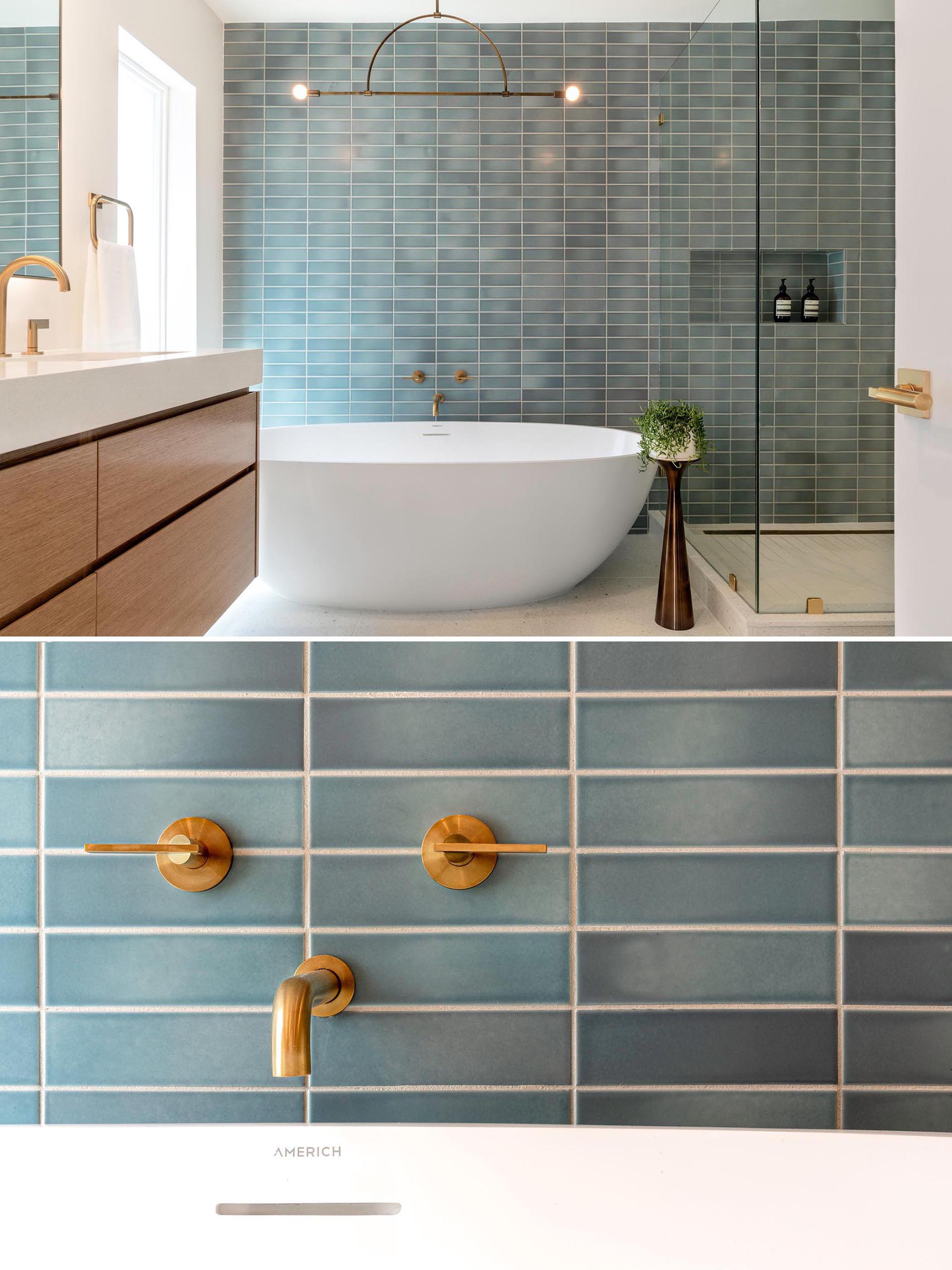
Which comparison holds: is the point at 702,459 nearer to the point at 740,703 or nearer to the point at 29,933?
the point at 740,703

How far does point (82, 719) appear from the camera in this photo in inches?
45.3

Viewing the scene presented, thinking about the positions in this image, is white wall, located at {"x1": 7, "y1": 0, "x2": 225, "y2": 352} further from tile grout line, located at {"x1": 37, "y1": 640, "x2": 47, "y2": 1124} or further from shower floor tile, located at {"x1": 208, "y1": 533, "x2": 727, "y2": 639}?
tile grout line, located at {"x1": 37, "y1": 640, "x2": 47, "y2": 1124}

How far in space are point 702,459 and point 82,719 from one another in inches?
27.4

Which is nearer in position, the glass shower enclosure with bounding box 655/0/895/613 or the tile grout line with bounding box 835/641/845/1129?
the glass shower enclosure with bounding box 655/0/895/613

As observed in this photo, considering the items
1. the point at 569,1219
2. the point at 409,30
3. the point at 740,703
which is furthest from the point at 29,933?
the point at 409,30

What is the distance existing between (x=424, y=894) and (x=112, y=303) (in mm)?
827

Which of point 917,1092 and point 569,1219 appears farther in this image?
point 917,1092

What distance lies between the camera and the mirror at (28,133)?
1409mm

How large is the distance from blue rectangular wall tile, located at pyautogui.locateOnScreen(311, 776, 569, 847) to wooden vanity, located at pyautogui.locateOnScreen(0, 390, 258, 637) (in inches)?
10.8

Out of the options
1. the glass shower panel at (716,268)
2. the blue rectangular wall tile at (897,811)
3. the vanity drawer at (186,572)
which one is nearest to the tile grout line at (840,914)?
the blue rectangular wall tile at (897,811)

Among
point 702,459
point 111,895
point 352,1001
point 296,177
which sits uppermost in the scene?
point 296,177

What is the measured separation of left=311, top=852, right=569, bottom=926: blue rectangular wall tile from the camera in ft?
3.82

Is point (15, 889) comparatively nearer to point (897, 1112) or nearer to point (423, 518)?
point (423, 518)

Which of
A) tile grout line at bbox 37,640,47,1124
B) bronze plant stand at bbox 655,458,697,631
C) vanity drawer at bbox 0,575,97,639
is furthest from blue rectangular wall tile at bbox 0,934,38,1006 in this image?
bronze plant stand at bbox 655,458,697,631
